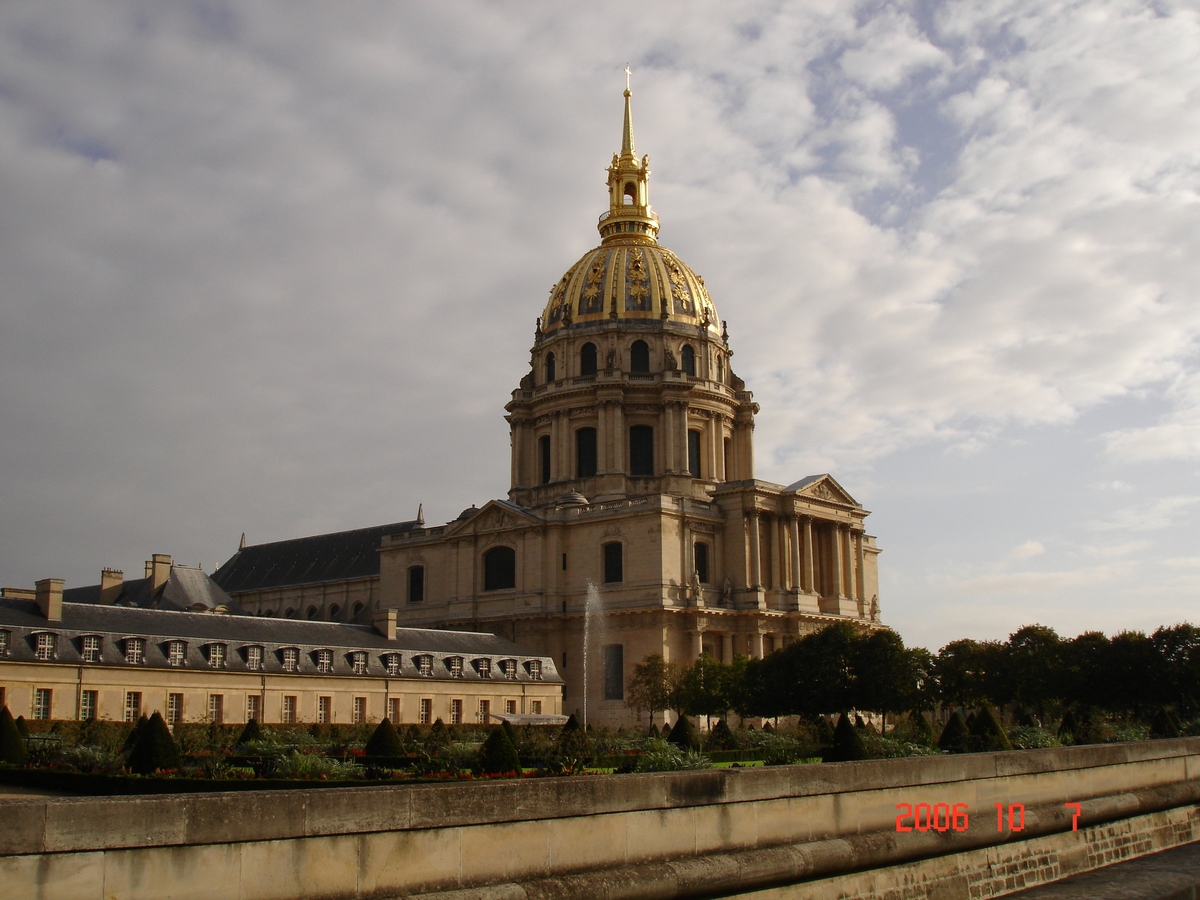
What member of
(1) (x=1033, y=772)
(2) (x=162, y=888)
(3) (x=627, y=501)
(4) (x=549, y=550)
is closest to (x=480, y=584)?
(4) (x=549, y=550)

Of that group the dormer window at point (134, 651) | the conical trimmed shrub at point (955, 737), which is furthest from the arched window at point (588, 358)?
the conical trimmed shrub at point (955, 737)

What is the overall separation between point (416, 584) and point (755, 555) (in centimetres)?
1998

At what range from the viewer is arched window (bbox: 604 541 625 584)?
2468 inches

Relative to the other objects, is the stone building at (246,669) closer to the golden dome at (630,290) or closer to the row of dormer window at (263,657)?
the row of dormer window at (263,657)

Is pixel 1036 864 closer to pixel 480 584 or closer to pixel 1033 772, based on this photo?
pixel 1033 772

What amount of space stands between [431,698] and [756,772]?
3716 cm

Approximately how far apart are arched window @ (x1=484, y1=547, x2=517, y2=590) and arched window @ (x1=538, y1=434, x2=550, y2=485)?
26.0 feet

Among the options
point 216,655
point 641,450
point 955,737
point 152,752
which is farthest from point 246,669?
point 641,450

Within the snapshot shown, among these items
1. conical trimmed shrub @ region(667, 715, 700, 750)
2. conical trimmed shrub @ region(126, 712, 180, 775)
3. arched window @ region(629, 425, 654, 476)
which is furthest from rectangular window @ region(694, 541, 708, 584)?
conical trimmed shrub @ region(126, 712, 180, 775)

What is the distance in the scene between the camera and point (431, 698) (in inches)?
1965

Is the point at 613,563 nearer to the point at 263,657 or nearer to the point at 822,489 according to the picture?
the point at 822,489

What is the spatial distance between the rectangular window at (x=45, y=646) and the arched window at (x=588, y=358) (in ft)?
126

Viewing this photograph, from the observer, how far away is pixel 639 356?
238ft

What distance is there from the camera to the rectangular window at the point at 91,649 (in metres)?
40.6
